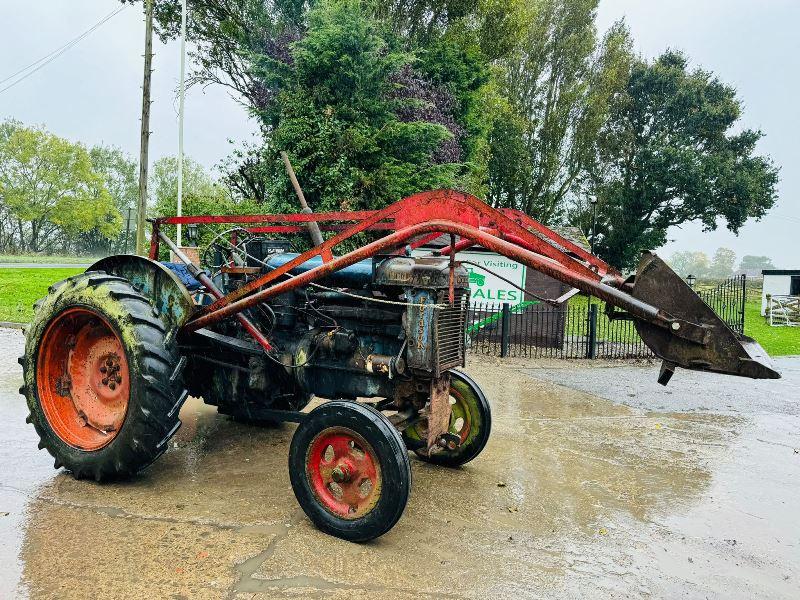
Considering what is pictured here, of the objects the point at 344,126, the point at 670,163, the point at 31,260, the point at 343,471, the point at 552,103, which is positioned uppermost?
the point at 552,103

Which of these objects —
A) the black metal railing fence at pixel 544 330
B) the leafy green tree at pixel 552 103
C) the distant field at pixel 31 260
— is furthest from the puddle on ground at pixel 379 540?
the distant field at pixel 31 260

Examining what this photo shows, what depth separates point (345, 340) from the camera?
13.1 feet

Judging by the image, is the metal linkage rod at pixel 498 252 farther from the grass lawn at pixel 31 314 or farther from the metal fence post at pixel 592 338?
the metal fence post at pixel 592 338

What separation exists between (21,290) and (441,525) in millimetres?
16933

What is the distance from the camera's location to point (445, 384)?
407 centimetres

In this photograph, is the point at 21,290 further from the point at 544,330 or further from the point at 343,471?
the point at 343,471

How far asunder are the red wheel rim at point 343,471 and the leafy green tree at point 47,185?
177 ft

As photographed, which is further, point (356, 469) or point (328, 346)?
point (328, 346)

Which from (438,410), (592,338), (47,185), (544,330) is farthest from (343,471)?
(47,185)

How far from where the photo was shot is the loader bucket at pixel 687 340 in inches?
108

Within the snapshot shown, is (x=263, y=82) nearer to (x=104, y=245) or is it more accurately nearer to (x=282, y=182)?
(x=282, y=182)

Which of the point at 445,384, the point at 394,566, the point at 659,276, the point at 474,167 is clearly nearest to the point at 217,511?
the point at 394,566

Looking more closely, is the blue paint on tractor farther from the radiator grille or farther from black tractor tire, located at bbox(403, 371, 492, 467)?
black tractor tire, located at bbox(403, 371, 492, 467)

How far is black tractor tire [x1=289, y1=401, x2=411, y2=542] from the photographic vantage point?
3162 mm
